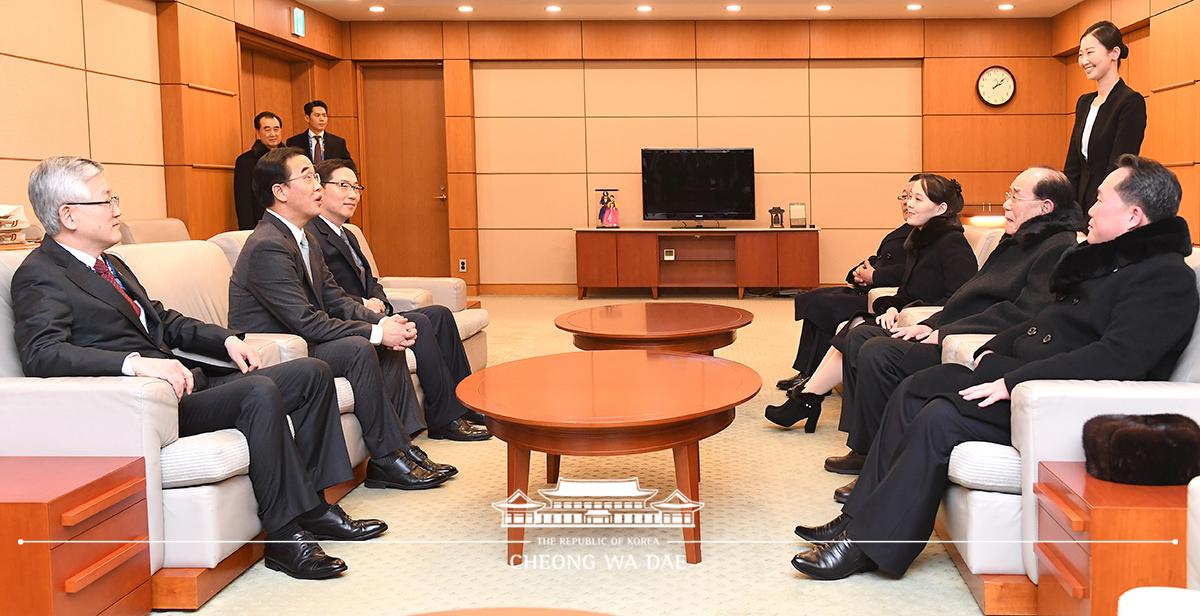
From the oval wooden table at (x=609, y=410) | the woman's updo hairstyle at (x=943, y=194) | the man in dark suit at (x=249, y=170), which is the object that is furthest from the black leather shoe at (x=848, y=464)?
the man in dark suit at (x=249, y=170)

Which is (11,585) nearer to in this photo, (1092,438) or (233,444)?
(233,444)

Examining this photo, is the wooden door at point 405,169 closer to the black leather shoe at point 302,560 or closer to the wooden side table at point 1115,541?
the black leather shoe at point 302,560

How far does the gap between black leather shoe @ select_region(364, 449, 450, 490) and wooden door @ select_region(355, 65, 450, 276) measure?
299 inches

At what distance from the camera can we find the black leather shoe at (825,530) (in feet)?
10.6

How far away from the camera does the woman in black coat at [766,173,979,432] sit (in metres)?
4.98

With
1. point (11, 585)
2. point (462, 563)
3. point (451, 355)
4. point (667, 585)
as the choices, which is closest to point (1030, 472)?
point (667, 585)

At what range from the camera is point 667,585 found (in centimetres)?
310

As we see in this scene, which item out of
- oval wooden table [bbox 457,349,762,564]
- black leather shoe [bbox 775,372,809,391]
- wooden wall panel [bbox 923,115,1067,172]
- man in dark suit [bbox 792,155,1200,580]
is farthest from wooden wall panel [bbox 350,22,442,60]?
man in dark suit [bbox 792,155,1200,580]

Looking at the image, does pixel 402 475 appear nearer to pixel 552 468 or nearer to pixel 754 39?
pixel 552 468

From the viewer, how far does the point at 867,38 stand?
1094cm

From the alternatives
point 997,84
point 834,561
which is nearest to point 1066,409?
point 834,561

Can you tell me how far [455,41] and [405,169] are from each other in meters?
1.51

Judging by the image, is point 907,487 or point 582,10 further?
point 582,10

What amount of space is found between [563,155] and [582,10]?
5.12 ft
